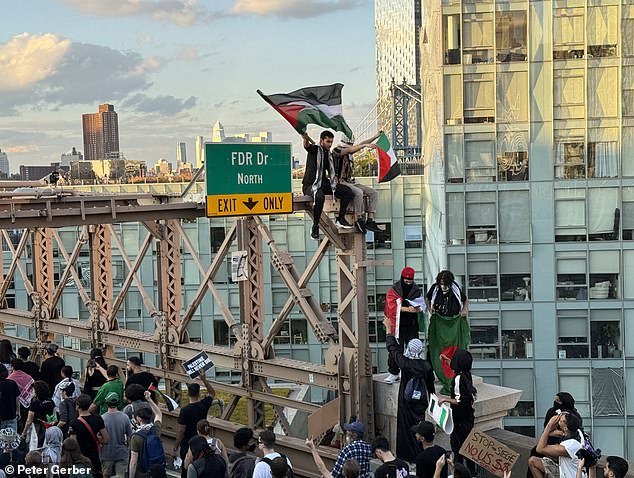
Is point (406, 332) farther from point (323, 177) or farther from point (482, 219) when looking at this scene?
point (482, 219)

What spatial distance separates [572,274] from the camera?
Answer: 87.5ft

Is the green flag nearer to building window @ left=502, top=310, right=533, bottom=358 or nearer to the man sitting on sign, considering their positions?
the man sitting on sign

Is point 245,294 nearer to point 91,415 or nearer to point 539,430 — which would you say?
point 91,415

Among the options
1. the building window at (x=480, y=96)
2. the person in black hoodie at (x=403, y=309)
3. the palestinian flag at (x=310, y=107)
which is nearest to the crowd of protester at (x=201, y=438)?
the person in black hoodie at (x=403, y=309)

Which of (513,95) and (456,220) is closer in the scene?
(513,95)

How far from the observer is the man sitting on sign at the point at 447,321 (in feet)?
32.4

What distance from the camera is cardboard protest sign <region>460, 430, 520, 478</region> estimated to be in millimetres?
6980

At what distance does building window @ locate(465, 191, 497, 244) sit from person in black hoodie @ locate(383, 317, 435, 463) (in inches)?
686

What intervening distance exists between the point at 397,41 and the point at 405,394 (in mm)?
82911

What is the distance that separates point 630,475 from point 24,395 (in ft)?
20.9

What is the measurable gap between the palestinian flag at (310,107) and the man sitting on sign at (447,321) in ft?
8.08

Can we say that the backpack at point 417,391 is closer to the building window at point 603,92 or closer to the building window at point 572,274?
the building window at point 572,274

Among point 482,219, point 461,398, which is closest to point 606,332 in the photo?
point 482,219
